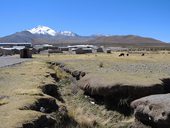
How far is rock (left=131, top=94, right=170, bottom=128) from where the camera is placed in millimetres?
13477

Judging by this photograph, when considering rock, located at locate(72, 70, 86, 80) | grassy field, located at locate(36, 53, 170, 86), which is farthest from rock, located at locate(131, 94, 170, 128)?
rock, located at locate(72, 70, 86, 80)

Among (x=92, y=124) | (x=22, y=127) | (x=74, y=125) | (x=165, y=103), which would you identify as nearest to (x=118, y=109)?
(x=92, y=124)

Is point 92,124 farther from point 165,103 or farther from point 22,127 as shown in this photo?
point 22,127

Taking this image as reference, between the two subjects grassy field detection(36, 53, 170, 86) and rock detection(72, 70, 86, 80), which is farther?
rock detection(72, 70, 86, 80)

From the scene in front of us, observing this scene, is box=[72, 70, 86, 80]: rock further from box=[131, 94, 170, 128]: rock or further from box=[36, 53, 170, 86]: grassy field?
box=[131, 94, 170, 128]: rock

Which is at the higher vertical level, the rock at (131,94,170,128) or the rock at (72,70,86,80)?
the rock at (131,94,170,128)

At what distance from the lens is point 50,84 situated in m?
21.9

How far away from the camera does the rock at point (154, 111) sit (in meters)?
13.5

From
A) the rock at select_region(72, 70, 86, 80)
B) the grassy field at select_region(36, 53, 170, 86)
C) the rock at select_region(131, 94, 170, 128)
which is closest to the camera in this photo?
the rock at select_region(131, 94, 170, 128)

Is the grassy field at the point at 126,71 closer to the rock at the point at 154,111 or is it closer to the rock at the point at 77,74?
the rock at the point at 77,74

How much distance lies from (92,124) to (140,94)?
8.87ft

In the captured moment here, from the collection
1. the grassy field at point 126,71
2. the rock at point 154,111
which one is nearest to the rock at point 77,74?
the grassy field at point 126,71

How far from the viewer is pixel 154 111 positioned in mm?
14164

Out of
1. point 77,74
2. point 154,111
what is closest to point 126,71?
point 77,74
